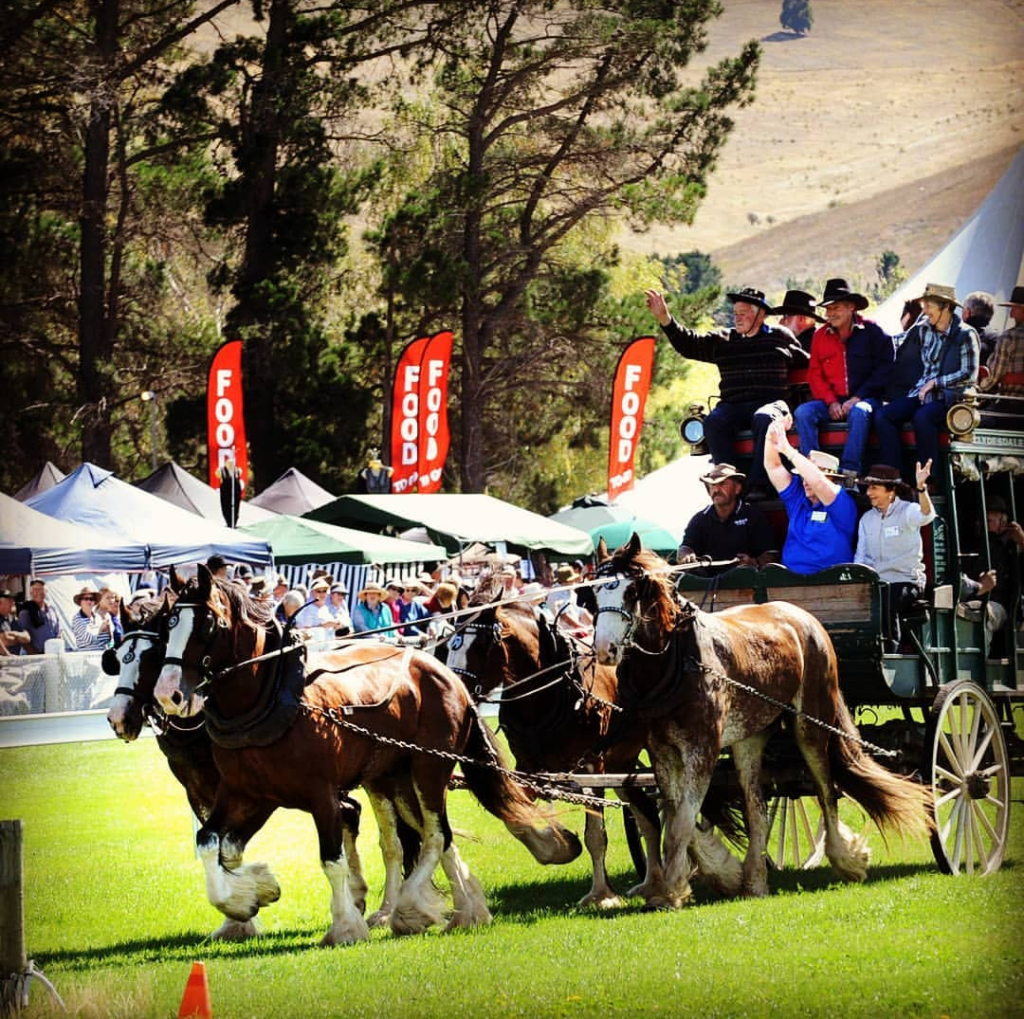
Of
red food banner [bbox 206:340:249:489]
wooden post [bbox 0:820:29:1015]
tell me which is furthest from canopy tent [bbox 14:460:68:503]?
wooden post [bbox 0:820:29:1015]

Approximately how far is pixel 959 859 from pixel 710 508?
251 centimetres

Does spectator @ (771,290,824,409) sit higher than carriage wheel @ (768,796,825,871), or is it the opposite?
spectator @ (771,290,824,409)

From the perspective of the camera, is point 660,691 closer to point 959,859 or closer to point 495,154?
point 959,859

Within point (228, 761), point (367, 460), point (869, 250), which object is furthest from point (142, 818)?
point (869, 250)

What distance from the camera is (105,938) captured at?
334 inches

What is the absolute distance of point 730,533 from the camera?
10.0 metres

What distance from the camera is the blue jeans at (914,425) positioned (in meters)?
9.55

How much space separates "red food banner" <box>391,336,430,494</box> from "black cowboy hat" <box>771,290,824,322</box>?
47.1 ft

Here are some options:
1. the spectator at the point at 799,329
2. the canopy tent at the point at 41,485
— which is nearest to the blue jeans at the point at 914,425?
the spectator at the point at 799,329

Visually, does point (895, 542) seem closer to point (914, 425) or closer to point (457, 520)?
point (914, 425)

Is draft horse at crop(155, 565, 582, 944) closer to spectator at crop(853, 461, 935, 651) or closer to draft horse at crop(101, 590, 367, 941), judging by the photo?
draft horse at crop(101, 590, 367, 941)

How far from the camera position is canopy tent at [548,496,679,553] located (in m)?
25.1

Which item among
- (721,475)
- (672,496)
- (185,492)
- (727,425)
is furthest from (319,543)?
(721,475)

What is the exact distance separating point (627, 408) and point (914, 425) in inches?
765
